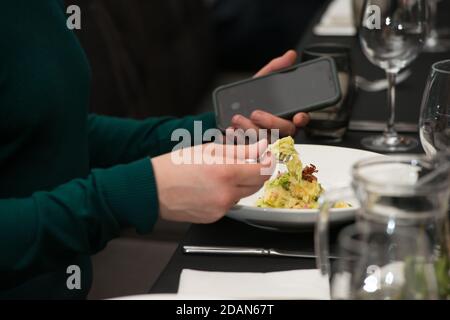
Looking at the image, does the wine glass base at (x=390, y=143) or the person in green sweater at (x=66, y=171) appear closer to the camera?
the person in green sweater at (x=66, y=171)

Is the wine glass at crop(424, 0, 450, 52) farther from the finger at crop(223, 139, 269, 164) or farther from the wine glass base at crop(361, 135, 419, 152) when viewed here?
the finger at crop(223, 139, 269, 164)

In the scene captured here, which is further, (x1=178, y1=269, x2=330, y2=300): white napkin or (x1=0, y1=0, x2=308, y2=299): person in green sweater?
(x1=0, y1=0, x2=308, y2=299): person in green sweater

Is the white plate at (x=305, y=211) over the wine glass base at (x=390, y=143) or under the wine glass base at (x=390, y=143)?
over

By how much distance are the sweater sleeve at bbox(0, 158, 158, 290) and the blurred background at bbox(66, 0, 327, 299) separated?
1.51 ft

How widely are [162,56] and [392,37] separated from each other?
1154mm

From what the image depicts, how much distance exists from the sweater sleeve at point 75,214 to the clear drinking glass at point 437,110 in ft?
1.05

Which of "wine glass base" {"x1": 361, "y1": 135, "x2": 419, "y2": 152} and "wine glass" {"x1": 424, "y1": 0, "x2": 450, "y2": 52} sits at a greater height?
"wine glass" {"x1": 424, "y1": 0, "x2": 450, "y2": 52}

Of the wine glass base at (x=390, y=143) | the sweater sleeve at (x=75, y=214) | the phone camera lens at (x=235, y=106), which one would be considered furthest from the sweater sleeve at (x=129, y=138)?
the sweater sleeve at (x=75, y=214)

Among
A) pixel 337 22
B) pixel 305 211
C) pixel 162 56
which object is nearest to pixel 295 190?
pixel 305 211

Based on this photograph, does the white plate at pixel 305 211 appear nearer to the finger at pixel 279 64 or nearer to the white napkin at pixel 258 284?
the white napkin at pixel 258 284

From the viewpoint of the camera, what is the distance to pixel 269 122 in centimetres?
110

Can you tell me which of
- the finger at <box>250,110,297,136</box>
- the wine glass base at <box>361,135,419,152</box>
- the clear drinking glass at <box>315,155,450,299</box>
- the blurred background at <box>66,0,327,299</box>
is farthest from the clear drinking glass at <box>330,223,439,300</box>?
the blurred background at <box>66,0,327,299</box>

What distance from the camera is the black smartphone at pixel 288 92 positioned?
3.68 feet

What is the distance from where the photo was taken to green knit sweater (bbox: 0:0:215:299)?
2.79 feet
